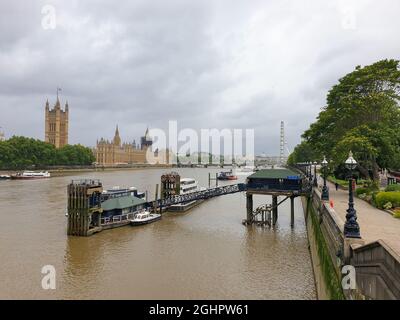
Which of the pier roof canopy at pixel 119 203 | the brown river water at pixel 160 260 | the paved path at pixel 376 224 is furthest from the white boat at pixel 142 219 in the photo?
the paved path at pixel 376 224

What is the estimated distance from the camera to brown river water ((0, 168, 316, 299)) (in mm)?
21969

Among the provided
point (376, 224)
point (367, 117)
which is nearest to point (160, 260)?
point (376, 224)

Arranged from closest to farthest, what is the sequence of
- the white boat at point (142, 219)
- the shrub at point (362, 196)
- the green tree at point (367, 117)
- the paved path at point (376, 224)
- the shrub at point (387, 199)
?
the paved path at point (376, 224) < the shrub at point (387, 199) < the shrub at point (362, 196) < the green tree at point (367, 117) < the white boat at point (142, 219)

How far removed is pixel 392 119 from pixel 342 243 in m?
30.1

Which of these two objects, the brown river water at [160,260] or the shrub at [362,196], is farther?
the shrub at [362,196]

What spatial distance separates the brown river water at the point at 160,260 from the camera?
2197 cm

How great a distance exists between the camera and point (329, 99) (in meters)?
47.8

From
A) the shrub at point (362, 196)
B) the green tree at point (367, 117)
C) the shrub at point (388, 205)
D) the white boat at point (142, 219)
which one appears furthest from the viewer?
the white boat at point (142, 219)

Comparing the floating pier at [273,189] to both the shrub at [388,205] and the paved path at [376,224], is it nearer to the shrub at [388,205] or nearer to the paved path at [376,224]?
the paved path at [376,224]

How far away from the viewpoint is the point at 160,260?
28094 millimetres

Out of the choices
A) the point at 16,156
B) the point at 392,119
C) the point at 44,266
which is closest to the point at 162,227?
the point at 44,266

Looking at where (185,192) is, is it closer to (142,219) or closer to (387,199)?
(142,219)
